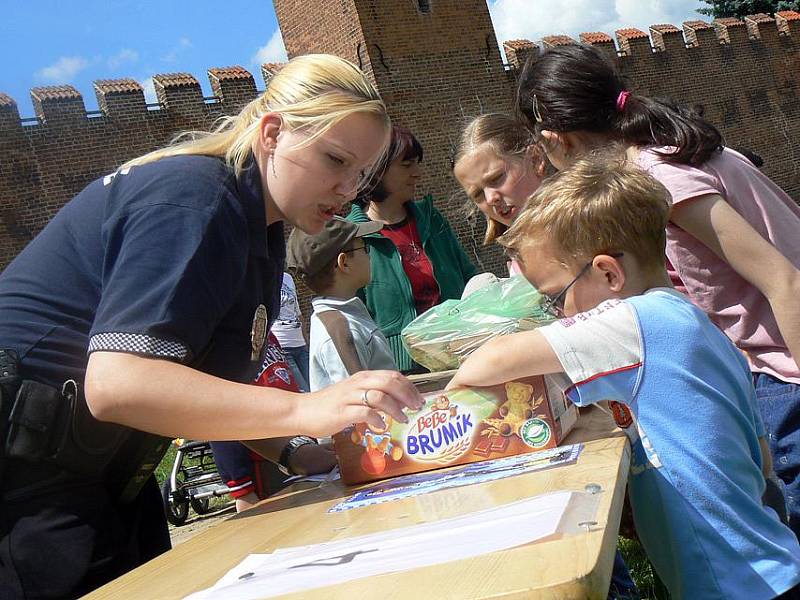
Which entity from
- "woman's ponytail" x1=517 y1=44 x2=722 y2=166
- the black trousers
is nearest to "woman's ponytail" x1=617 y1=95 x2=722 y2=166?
"woman's ponytail" x1=517 y1=44 x2=722 y2=166

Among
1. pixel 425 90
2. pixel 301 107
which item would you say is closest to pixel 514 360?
pixel 301 107

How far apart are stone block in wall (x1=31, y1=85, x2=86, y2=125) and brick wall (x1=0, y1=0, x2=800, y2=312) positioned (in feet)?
0.05

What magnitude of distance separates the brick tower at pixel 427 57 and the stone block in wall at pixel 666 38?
4.47m

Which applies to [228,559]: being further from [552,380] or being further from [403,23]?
[403,23]

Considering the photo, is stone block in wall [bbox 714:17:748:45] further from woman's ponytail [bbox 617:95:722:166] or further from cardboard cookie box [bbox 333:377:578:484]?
cardboard cookie box [bbox 333:377:578:484]

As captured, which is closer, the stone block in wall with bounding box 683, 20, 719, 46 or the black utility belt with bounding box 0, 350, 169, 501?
the black utility belt with bounding box 0, 350, 169, 501

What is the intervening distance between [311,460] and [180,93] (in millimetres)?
12199

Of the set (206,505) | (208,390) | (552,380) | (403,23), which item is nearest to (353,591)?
(208,390)

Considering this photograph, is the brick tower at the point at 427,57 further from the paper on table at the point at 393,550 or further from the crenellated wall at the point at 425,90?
the paper on table at the point at 393,550

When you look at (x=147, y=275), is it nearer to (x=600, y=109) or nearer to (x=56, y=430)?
(x=56, y=430)

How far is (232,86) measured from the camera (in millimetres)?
13672

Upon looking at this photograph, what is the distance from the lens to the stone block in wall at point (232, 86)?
13.6 meters

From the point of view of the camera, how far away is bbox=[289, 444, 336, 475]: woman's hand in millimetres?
2225

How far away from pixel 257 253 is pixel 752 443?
1085 mm
